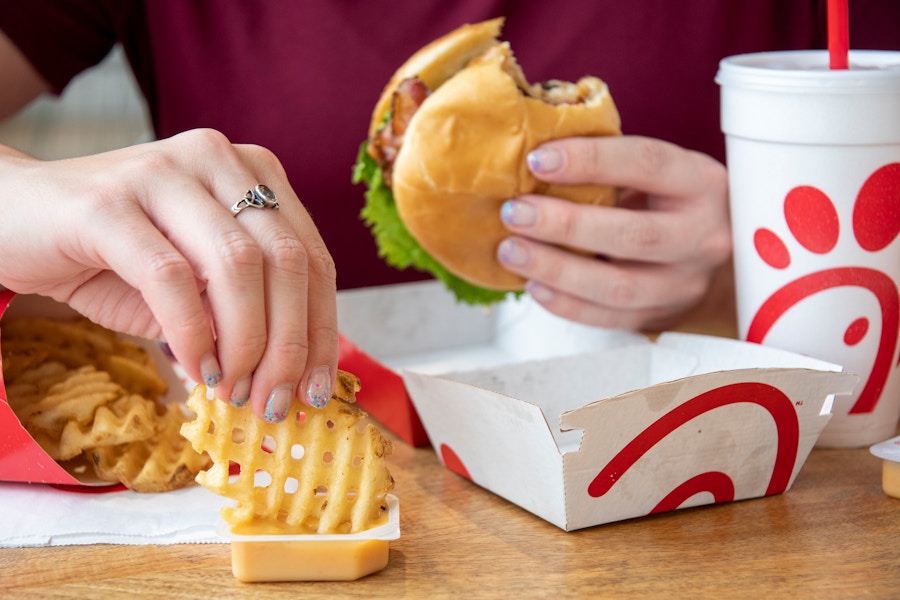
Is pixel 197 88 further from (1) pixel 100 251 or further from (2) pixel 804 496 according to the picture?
(2) pixel 804 496

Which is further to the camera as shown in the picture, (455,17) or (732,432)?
Result: (455,17)

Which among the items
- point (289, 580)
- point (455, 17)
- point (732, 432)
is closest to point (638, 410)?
point (732, 432)

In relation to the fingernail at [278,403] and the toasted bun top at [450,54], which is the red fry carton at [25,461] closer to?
the fingernail at [278,403]

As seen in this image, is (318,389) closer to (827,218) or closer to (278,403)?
(278,403)

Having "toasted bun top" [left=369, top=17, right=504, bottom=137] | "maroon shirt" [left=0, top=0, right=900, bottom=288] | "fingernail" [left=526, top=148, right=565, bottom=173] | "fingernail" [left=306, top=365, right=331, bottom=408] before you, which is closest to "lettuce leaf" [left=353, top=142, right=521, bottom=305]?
"toasted bun top" [left=369, top=17, right=504, bottom=137]

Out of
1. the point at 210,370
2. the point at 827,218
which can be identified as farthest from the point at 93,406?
the point at 827,218

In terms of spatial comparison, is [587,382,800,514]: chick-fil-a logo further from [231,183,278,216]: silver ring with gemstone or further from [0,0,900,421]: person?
[231,183,278,216]: silver ring with gemstone
